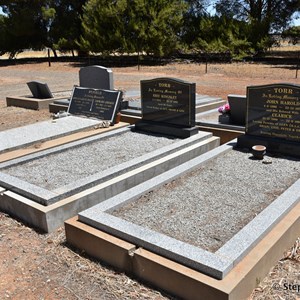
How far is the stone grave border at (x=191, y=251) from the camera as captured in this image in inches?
123

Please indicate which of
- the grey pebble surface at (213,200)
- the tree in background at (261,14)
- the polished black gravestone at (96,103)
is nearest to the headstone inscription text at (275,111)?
the grey pebble surface at (213,200)

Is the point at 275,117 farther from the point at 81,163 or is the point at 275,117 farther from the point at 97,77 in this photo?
the point at 97,77

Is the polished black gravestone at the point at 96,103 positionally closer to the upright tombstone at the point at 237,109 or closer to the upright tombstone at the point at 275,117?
the upright tombstone at the point at 237,109

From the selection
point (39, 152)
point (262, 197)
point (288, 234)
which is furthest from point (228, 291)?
point (39, 152)

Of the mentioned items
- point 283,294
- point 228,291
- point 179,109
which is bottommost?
point 283,294

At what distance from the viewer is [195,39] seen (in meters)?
31.3

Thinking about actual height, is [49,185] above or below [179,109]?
below

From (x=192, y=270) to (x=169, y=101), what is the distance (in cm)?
447

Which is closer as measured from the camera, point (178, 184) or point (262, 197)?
point (262, 197)

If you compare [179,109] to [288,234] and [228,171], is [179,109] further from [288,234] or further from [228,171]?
[288,234]

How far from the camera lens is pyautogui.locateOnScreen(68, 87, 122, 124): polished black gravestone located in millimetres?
8359

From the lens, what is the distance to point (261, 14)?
32.2 m

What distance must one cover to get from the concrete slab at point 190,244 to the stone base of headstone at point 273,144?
1.25 meters

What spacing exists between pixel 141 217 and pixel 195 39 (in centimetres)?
2908
